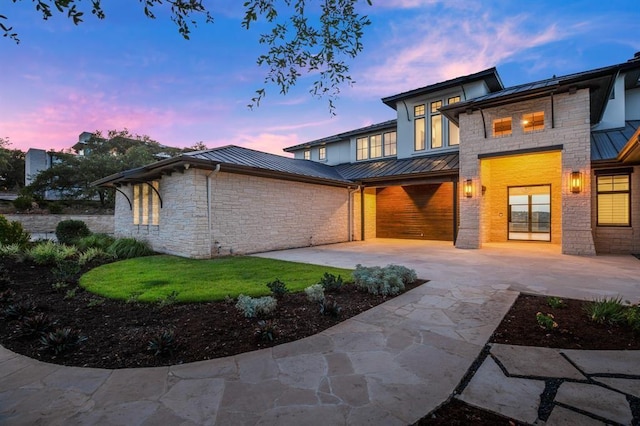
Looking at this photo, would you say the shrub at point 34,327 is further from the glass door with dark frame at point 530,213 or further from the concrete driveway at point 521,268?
the glass door with dark frame at point 530,213

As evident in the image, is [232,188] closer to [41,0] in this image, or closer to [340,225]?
[340,225]

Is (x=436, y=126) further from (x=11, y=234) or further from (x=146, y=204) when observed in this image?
(x=11, y=234)

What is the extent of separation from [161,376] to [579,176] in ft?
38.1

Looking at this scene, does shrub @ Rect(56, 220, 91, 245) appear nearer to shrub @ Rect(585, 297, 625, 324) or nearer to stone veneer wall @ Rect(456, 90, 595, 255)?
shrub @ Rect(585, 297, 625, 324)

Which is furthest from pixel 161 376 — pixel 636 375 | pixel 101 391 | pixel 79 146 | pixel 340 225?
pixel 79 146

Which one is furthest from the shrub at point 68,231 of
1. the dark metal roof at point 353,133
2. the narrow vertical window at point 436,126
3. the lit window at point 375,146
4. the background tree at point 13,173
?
the background tree at point 13,173

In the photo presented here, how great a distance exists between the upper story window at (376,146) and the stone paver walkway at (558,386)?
13.9 m

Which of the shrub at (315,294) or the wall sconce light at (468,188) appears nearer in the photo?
the shrub at (315,294)

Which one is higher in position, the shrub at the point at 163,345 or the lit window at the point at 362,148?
the lit window at the point at 362,148

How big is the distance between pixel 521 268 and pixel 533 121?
5.78 m

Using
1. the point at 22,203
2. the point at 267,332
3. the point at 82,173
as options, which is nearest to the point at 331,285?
the point at 267,332

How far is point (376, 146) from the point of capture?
54.1 ft

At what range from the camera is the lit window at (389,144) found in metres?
15.8

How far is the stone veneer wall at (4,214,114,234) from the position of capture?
17766 millimetres
